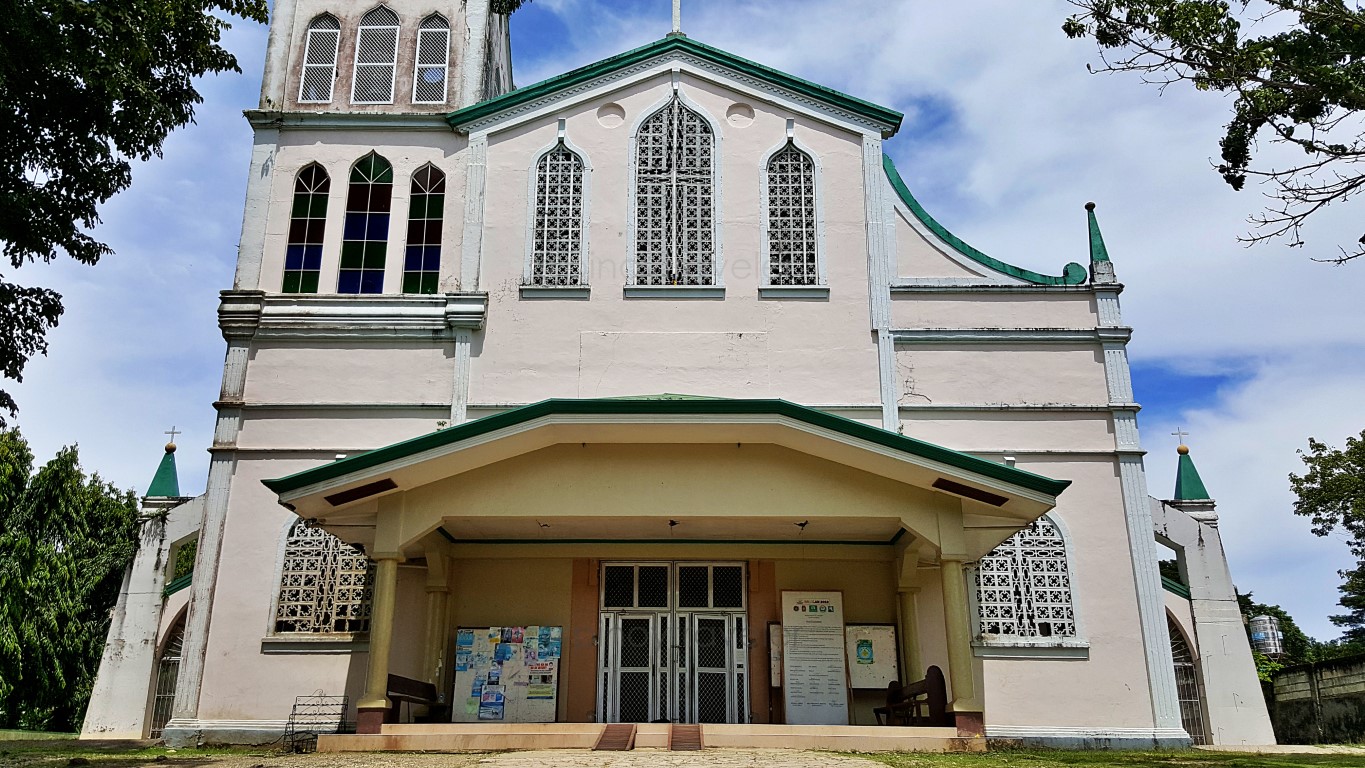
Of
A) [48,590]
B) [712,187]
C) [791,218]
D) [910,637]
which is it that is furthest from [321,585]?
[48,590]

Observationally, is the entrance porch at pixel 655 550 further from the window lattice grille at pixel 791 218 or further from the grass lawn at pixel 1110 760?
the window lattice grille at pixel 791 218

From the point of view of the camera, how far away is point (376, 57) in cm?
1762

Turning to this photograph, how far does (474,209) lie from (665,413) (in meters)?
5.90

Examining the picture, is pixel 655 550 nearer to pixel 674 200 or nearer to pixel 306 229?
pixel 674 200

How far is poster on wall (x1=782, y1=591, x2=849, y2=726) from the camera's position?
14.1 m

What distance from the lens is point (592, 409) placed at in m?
12.2

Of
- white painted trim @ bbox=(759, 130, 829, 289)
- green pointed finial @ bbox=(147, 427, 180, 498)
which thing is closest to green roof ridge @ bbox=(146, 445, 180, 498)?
green pointed finial @ bbox=(147, 427, 180, 498)

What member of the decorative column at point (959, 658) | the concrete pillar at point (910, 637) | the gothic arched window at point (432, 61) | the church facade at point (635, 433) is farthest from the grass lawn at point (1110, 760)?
the gothic arched window at point (432, 61)

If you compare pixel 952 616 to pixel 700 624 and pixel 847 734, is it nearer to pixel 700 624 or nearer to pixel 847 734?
pixel 847 734

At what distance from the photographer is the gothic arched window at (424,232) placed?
16.2 metres

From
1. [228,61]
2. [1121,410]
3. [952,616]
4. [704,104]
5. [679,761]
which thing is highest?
[704,104]

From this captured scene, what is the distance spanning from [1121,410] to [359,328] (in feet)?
34.8

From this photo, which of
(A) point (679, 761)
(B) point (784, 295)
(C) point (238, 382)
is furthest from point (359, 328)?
(A) point (679, 761)

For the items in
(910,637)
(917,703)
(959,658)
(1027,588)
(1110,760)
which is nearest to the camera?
(1110,760)
